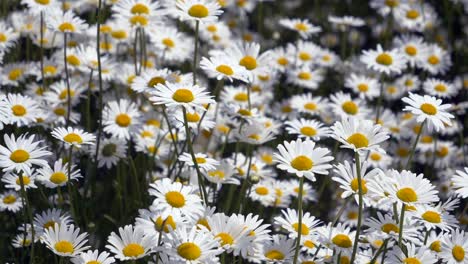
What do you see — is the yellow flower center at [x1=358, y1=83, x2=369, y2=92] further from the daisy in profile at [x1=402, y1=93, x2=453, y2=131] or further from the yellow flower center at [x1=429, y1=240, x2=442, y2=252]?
the yellow flower center at [x1=429, y1=240, x2=442, y2=252]

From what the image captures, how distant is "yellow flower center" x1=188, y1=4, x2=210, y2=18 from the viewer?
385 centimetres

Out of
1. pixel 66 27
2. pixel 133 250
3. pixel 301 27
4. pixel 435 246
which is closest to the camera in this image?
pixel 133 250

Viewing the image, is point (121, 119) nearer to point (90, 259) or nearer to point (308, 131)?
point (308, 131)

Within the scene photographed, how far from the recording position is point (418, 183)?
2979 mm

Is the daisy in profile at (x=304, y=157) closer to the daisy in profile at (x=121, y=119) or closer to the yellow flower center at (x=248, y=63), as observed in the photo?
the yellow flower center at (x=248, y=63)

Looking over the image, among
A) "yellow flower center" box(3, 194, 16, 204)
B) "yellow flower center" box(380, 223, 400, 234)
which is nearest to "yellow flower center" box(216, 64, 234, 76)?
"yellow flower center" box(380, 223, 400, 234)

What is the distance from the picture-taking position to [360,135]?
9.85 feet

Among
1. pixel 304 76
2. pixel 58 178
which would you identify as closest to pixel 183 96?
pixel 58 178

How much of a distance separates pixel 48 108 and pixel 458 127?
2.97 metres

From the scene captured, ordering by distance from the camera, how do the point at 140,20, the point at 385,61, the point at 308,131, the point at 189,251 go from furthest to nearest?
the point at 385,61, the point at 140,20, the point at 308,131, the point at 189,251

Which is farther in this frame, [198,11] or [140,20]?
[140,20]

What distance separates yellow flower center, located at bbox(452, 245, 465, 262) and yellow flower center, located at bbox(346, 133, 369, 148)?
607mm

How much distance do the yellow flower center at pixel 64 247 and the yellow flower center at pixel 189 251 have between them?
513 millimetres

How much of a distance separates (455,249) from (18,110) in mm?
2375
